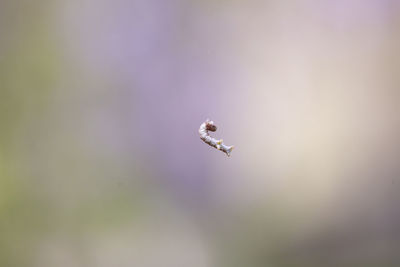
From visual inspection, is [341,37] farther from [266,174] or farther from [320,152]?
[266,174]

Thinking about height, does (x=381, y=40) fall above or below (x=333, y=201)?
above

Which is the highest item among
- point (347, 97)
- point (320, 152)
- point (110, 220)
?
point (347, 97)

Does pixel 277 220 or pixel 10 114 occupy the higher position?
pixel 10 114

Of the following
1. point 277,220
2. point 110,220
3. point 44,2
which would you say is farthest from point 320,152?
point 44,2

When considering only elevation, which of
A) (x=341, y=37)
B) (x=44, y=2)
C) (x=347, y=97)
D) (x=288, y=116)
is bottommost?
(x=288, y=116)

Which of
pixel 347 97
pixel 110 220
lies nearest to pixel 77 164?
pixel 110 220

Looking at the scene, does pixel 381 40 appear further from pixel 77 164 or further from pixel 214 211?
pixel 77 164
